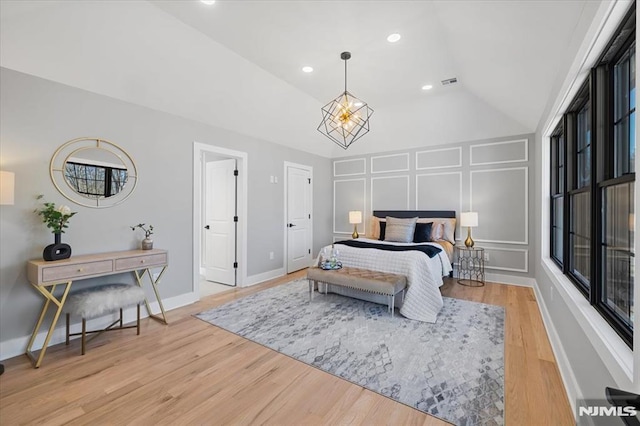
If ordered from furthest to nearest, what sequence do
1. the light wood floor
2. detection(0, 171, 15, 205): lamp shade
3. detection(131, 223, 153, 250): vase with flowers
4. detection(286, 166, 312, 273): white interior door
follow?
detection(286, 166, 312, 273): white interior door < detection(131, 223, 153, 250): vase with flowers < detection(0, 171, 15, 205): lamp shade < the light wood floor

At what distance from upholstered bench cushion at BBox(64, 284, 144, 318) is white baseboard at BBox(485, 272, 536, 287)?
5066 millimetres

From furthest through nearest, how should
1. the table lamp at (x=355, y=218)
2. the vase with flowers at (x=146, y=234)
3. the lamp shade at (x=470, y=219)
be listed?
1. the table lamp at (x=355, y=218)
2. the lamp shade at (x=470, y=219)
3. the vase with flowers at (x=146, y=234)

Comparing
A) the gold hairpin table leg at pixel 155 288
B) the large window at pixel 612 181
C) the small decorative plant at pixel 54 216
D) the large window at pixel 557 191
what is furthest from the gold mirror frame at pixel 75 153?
the large window at pixel 557 191

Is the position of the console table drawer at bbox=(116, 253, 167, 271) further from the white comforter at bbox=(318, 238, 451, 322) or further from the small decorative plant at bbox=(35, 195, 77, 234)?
the white comforter at bbox=(318, 238, 451, 322)

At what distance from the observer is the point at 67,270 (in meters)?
2.36

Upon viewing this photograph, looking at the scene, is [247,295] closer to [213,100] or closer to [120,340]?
[120,340]

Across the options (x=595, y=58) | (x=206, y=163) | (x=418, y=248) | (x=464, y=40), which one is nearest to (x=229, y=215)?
(x=206, y=163)

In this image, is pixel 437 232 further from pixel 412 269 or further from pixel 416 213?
pixel 412 269

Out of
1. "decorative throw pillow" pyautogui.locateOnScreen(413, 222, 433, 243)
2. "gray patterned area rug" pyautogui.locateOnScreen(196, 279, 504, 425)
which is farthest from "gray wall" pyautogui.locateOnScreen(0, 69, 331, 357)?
"decorative throw pillow" pyautogui.locateOnScreen(413, 222, 433, 243)

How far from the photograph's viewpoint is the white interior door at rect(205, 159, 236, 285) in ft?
14.9

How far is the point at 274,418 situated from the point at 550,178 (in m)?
3.85

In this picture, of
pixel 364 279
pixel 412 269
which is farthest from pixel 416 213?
pixel 364 279

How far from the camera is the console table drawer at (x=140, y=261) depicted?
2707mm

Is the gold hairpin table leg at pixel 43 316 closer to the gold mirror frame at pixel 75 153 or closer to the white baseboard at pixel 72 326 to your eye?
the white baseboard at pixel 72 326
